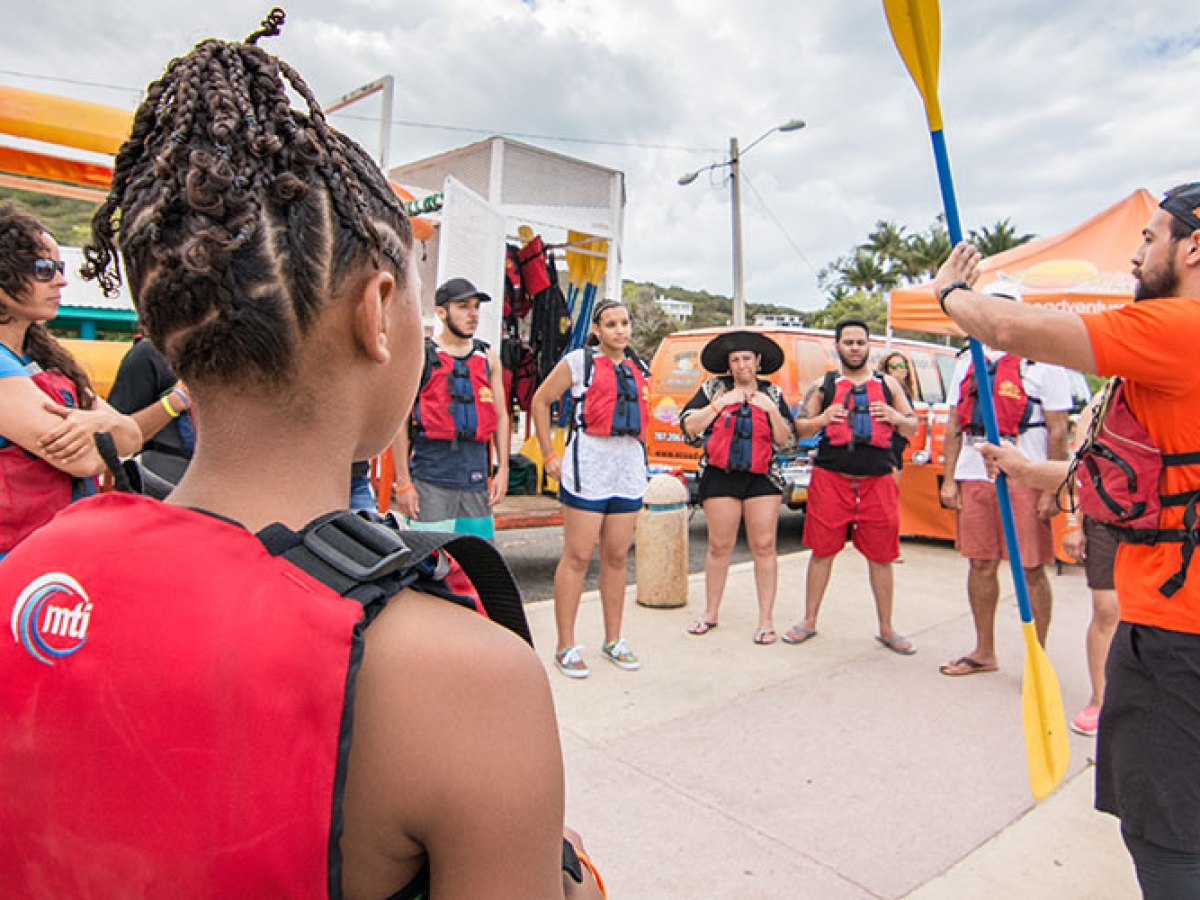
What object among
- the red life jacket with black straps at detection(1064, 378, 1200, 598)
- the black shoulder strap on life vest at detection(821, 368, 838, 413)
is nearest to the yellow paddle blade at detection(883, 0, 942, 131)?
the red life jacket with black straps at detection(1064, 378, 1200, 598)

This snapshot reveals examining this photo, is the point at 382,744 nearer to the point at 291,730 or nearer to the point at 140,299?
the point at 291,730

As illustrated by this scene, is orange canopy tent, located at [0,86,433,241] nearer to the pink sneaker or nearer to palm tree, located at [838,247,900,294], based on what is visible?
the pink sneaker

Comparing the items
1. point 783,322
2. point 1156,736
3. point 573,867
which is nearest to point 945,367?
point 783,322

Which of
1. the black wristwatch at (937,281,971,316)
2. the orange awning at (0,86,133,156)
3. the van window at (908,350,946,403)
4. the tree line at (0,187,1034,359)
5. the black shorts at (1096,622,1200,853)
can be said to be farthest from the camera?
the tree line at (0,187,1034,359)

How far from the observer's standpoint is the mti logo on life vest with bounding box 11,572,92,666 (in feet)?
2.39

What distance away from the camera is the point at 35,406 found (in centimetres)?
200

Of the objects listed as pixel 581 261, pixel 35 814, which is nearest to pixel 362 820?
pixel 35 814

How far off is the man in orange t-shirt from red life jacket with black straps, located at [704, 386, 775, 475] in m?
2.74

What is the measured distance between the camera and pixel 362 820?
0.73m

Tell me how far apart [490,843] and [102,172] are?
6410 millimetres

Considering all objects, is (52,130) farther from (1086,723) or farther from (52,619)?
(1086,723)

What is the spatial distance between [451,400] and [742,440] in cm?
Result: 176

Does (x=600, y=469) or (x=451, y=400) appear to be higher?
(x=451, y=400)

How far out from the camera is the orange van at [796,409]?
7691mm
